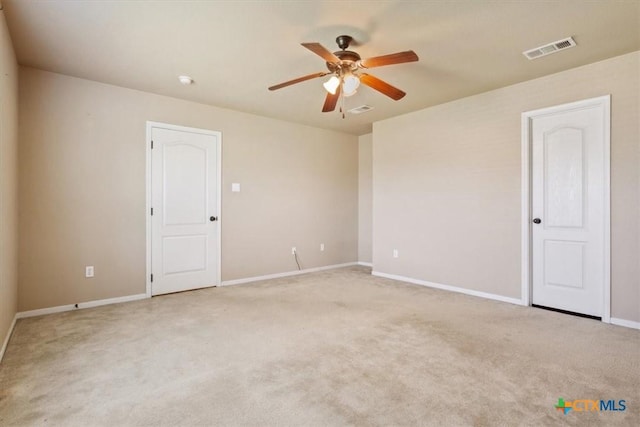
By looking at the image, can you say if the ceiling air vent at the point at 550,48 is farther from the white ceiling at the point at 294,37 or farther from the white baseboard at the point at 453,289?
the white baseboard at the point at 453,289

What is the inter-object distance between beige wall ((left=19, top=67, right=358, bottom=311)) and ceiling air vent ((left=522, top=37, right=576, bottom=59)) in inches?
140

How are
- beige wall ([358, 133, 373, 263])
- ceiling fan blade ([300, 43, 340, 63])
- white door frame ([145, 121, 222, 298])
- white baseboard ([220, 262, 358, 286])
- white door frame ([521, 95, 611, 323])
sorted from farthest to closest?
beige wall ([358, 133, 373, 263])
white baseboard ([220, 262, 358, 286])
white door frame ([145, 121, 222, 298])
white door frame ([521, 95, 611, 323])
ceiling fan blade ([300, 43, 340, 63])

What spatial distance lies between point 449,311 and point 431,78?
102 inches

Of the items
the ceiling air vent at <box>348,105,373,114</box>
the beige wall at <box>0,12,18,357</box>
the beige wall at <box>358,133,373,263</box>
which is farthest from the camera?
the beige wall at <box>358,133,373,263</box>

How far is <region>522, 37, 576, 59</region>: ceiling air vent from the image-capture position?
2.94 meters

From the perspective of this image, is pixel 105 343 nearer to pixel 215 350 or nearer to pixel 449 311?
pixel 215 350

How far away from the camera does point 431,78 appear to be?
12.4ft

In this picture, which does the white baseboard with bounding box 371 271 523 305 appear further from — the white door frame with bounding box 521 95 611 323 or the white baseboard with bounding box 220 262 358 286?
the white baseboard with bounding box 220 262 358 286

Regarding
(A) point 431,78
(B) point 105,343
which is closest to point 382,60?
(A) point 431,78

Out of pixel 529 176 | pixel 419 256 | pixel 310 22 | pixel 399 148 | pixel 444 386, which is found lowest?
pixel 444 386

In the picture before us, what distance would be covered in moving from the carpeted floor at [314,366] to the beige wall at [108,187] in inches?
19.7

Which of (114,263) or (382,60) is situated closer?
(382,60)

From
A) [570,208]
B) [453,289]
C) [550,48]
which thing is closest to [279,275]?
[453,289]

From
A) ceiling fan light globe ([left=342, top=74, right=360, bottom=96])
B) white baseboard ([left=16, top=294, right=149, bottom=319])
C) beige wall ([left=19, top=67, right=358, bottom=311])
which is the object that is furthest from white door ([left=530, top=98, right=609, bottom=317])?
white baseboard ([left=16, top=294, right=149, bottom=319])
